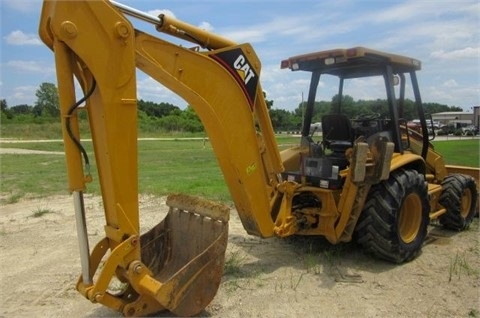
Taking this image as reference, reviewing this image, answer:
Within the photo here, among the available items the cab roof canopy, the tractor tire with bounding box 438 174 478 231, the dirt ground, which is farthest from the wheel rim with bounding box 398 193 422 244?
the cab roof canopy

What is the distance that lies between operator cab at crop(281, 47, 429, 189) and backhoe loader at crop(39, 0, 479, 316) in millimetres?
18

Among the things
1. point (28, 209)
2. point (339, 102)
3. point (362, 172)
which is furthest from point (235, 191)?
point (28, 209)

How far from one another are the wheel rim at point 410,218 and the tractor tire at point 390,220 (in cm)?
2

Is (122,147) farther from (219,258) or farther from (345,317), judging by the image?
(345,317)

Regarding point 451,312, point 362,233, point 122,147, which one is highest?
point 122,147

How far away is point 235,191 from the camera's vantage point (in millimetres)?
4750

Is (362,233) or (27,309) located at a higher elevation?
(362,233)

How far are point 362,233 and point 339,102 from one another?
210 cm

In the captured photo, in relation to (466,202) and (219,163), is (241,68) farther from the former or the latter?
(466,202)

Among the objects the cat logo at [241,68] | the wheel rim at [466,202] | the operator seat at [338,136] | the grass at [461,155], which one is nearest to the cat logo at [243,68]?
the cat logo at [241,68]

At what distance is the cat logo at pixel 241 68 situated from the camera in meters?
4.45

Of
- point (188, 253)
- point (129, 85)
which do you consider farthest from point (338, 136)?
point (129, 85)

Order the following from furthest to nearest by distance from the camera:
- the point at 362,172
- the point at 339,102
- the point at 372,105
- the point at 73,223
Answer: the point at 73,223 → the point at 339,102 → the point at 372,105 → the point at 362,172

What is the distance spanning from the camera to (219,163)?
4.55 metres
